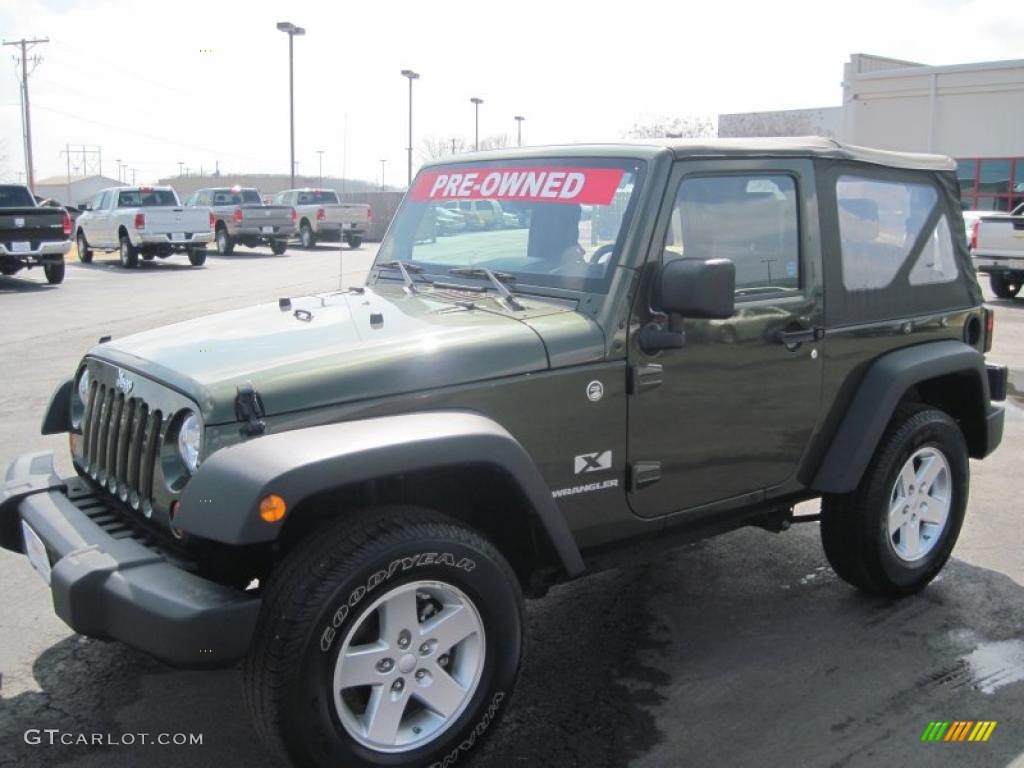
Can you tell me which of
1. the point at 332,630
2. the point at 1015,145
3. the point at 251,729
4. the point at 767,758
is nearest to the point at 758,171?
the point at 767,758

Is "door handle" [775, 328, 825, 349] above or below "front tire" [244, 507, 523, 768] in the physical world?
above

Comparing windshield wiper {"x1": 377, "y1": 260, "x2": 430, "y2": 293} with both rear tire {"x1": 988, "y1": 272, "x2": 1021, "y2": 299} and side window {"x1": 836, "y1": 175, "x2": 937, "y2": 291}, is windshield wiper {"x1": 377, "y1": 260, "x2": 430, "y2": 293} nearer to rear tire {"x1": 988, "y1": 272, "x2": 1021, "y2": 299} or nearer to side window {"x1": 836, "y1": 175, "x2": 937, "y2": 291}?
side window {"x1": 836, "y1": 175, "x2": 937, "y2": 291}

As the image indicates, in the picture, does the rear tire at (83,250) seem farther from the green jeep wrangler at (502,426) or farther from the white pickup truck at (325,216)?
the green jeep wrangler at (502,426)

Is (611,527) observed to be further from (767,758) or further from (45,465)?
(45,465)

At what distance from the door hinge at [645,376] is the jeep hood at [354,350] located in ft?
0.59

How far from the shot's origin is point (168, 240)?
2281cm

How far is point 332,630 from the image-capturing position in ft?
8.95

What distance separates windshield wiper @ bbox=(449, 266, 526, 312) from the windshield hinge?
1.07m

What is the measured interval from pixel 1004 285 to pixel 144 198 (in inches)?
724

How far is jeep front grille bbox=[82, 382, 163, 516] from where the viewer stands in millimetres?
3141

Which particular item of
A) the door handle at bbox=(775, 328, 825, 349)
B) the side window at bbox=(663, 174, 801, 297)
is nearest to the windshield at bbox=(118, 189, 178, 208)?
the side window at bbox=(663, 174, 801, 297)

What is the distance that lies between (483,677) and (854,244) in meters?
2.46

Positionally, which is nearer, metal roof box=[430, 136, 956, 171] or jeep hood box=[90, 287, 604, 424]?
jeep hood box=[90, 287, 604, 424]

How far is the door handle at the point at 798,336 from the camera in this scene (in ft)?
12.9
